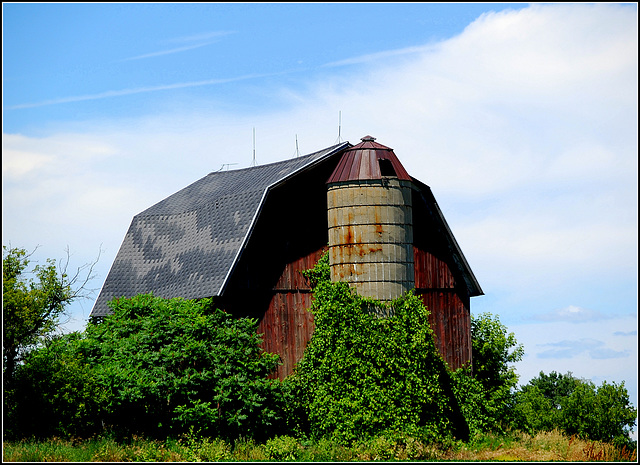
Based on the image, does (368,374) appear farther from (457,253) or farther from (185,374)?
(457,253)

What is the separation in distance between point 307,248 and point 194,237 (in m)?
3.76

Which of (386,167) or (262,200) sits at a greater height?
(386,167)

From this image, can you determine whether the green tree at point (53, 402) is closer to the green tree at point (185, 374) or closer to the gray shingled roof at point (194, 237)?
the green tree at point (185, 374)

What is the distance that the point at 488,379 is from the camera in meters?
29.4

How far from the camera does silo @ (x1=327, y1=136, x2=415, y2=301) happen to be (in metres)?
23.0

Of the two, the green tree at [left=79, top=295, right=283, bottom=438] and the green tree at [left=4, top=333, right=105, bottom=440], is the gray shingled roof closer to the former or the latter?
the green tree at [left=79, top=295, right=283, bottom=438]

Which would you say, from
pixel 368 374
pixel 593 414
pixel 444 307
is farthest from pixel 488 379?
pixel 593 414

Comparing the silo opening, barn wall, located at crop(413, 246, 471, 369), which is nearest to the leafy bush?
the silo opening

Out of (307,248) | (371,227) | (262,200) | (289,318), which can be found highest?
(262,200)

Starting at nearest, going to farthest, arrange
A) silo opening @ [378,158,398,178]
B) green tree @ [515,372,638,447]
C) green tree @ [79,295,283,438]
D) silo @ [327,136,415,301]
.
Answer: green tree @ [79,295,283,438] → silo @ [327,136,415,301] → silo opening @ [378,158,398,178] → green tree @ [515,372,638,447]

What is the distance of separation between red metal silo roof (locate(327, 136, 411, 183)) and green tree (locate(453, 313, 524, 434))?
22.3 ft

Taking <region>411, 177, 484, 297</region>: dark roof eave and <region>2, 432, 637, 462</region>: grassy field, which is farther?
<region>411, 177, 484, 297</region>: dark roof eave

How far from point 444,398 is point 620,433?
31627 millimetres

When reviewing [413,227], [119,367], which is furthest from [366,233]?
[119,367]
